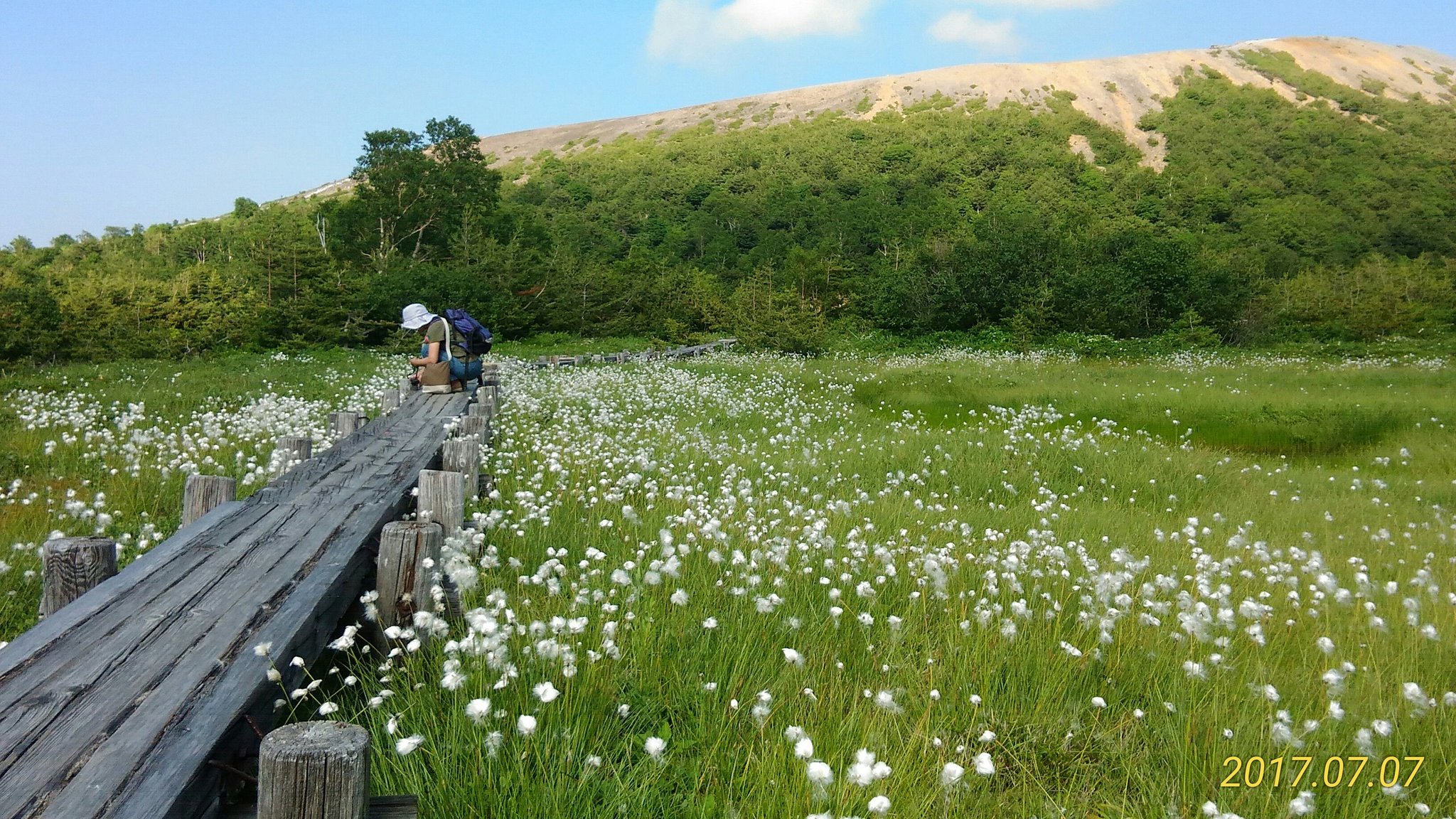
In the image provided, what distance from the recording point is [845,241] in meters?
68.8

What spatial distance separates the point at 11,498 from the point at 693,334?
31.5 metres

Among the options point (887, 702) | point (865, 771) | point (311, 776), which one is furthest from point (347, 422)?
point (865, 771)

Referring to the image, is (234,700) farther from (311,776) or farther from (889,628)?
(889,628)

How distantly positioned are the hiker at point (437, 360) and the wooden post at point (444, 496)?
725cm

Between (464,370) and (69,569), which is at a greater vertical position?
(69,569)

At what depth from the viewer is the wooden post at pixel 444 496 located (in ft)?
14.0

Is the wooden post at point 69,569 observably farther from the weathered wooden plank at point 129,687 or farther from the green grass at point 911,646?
the green grass at point 911,646

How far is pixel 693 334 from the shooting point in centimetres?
3694

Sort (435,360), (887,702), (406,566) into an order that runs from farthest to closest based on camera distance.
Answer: (435,360) < (406,566) < (887,702)

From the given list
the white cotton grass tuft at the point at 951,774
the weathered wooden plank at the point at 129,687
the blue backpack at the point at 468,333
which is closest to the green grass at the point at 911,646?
the white cotton grass tuft at the point at 951,774

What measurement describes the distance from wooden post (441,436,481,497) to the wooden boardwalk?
4.27 ft

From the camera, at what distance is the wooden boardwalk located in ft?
6.09

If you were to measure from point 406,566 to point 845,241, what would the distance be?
6827 cm

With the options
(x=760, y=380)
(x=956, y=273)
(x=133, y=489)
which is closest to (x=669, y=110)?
(x=956, y=273)
